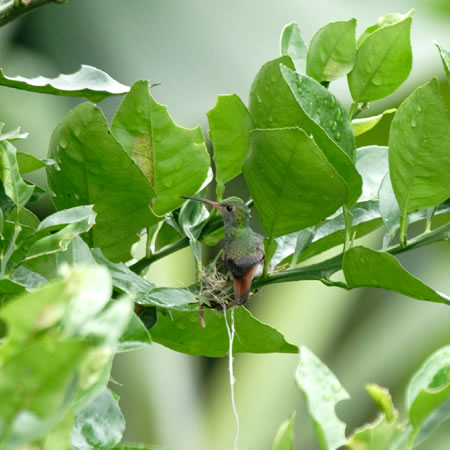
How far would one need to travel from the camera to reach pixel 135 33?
2.44m

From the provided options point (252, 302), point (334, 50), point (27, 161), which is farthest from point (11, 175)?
point (252, 302)

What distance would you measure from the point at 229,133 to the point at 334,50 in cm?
11

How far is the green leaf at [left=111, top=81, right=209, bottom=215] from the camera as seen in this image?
21.8 inches

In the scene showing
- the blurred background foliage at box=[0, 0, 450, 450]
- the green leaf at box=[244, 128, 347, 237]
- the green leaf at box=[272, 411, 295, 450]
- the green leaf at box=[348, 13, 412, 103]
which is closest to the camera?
the green leaf at box=[272, 411, 295, 450]

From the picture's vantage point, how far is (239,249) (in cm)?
79

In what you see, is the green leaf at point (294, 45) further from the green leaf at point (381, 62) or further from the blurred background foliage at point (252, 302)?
the blurred background foliage at point (252, 302)

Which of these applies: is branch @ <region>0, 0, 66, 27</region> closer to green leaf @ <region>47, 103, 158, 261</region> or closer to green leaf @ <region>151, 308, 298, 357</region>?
green leaf @ <region>47, 103, 158, 261</region>

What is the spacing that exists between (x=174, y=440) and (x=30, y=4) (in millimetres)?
1975

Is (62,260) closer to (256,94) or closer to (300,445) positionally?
(256,94)

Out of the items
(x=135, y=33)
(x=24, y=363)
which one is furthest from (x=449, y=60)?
(x=135, y=33)

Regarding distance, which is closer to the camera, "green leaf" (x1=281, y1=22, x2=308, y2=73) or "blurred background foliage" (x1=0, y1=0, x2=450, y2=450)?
"green leaf" (x1=281, y1=22, x2=308, y2=73)

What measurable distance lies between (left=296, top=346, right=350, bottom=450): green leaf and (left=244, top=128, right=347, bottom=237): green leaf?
16cm

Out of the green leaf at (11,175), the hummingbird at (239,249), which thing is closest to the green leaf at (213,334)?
the hummingbird at (239,249)

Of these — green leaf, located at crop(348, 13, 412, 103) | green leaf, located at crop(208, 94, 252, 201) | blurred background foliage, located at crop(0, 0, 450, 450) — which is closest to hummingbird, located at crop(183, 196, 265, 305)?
green leaf, located at crop(208, 94, 252, 201)
